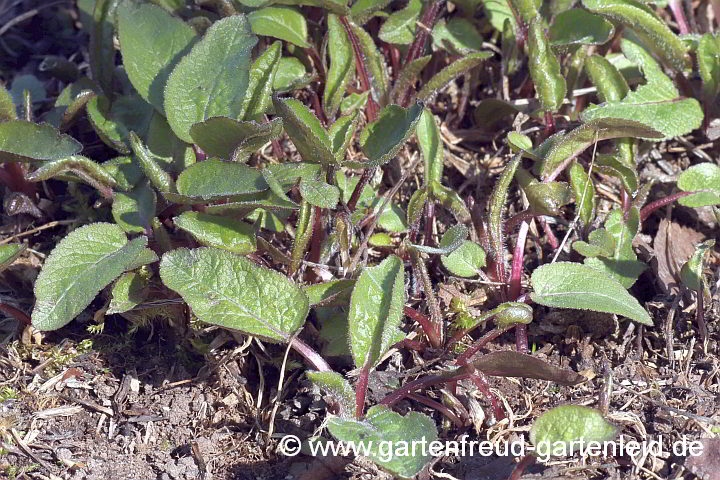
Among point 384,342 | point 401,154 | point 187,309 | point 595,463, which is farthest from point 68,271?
point 595,463

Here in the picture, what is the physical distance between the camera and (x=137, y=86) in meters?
1.98

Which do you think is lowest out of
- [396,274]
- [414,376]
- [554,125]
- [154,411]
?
[154,411]

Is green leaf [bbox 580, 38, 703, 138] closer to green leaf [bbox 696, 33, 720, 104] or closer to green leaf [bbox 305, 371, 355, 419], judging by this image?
green leaf [bbox 696, 33, 720, 104]

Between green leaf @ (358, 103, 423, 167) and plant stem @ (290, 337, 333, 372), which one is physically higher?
green leaf @ (358, 103, 423, 167)

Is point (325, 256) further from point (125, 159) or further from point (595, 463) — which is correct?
point (595, 463)

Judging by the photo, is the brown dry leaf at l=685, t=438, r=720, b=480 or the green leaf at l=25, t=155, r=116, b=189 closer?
the brown dry leaf at l=685, t=438, r=720, b=480

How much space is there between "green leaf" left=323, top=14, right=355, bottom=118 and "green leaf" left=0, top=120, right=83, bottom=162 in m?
0.71

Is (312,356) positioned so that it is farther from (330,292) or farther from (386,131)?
(386,131)

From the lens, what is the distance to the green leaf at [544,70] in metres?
2.06

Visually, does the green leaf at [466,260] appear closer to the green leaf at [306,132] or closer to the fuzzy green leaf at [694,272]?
the green leaf at [306,132]

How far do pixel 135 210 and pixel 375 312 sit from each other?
69cm

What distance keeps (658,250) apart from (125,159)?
1460 mm

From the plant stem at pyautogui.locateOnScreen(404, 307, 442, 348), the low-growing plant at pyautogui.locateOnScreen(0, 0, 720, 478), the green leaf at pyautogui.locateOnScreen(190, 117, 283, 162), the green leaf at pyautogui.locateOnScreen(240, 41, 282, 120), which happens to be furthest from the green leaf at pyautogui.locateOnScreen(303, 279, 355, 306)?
the green leaf at pyautogui.locateOnScreen(240, 41, 282, 120)

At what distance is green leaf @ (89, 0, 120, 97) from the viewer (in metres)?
2.15
